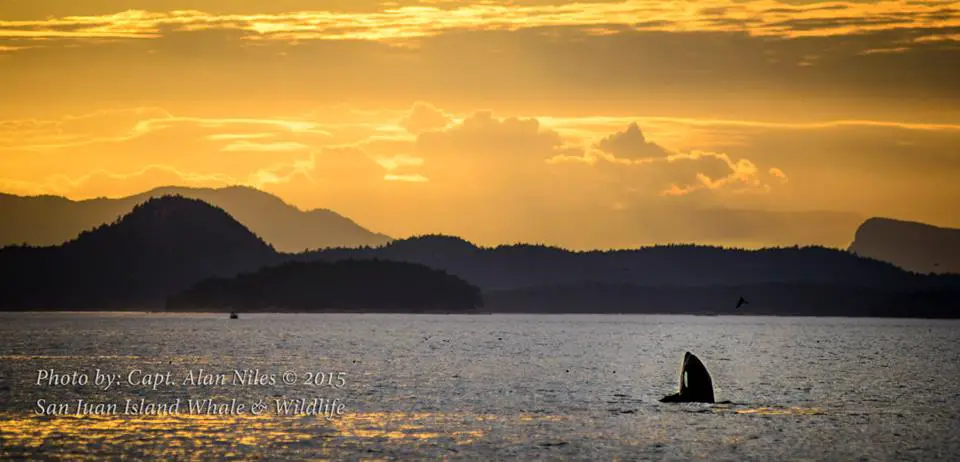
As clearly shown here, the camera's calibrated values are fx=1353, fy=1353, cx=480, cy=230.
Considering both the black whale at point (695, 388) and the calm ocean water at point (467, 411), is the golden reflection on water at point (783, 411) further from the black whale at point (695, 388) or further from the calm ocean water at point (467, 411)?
the black whale at point (695, 388)

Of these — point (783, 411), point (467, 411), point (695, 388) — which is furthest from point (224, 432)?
point (783, 411)

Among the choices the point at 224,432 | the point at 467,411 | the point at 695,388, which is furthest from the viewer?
the point at 695,388

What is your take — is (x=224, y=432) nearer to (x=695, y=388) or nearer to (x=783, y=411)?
(x=695, y=388)

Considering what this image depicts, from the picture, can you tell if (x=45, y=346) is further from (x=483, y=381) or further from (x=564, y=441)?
(x=564, y=441)

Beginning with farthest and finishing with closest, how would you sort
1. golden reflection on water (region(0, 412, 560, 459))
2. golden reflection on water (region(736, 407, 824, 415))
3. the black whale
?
the black whale, golden reflection on water (region(736, 407, 824, 415)), golden reflection on water (region(0, 412, 560, 459))

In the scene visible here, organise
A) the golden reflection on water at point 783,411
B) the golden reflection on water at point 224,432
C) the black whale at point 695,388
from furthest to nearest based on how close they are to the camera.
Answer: the black whale at point 695,388, the golden reflection on water at point 783,411, the golden reflection on water at point 224,432

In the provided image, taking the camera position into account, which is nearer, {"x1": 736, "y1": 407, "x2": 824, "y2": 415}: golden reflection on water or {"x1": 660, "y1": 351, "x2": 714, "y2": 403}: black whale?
{"x1": 736, "y1": 407, "x2": 824, "y2": 415}: golden reflection on water

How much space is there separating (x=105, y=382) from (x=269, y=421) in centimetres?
3616

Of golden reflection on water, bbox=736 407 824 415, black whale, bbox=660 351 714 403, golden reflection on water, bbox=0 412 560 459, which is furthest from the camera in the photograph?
black whale, bbox=660 351 714 403

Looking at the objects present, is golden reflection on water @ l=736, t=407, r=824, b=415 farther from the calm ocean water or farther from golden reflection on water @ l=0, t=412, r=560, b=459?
golden reflection on water @ l=0, t=412, r=560, b=459

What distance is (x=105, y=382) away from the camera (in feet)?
356

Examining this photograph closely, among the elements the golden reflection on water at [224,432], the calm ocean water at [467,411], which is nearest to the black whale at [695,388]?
the calm ocean water at [467,411]

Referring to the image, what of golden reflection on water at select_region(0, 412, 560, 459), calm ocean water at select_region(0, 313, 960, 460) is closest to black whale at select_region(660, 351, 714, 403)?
calm ocean water at select_region(0, 313, 960, 460)

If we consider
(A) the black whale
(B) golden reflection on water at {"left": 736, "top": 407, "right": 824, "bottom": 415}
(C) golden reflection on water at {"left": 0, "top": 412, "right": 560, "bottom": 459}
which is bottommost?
(C) golden reflection on water at {"left": 0, "top": 412, "right": 560, "bottom": 459}
